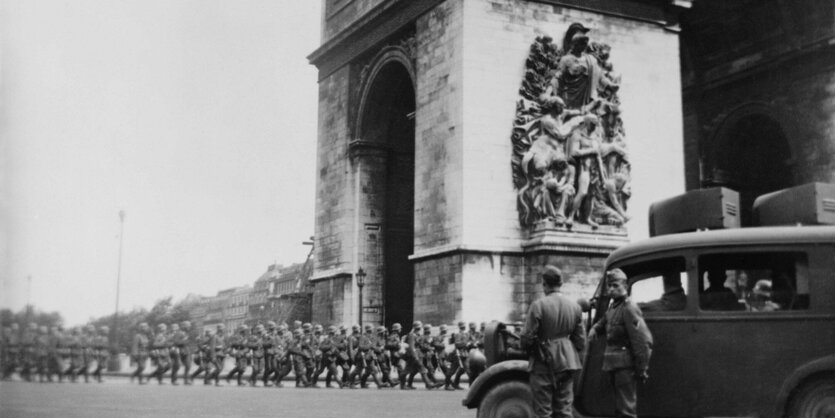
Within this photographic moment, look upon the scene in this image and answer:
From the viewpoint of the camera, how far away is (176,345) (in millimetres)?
16312

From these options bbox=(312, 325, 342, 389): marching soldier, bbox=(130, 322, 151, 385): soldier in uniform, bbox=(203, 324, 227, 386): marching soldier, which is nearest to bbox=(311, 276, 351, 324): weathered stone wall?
bbox=(312, 325, 342, 389): marching soldier

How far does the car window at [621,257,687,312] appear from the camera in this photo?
823cm

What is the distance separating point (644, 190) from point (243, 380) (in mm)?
10918

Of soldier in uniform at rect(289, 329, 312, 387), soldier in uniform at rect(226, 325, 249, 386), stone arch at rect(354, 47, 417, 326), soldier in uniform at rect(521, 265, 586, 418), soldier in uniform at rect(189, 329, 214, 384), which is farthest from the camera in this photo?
stone arch at rect(354, 47, 417, 326)

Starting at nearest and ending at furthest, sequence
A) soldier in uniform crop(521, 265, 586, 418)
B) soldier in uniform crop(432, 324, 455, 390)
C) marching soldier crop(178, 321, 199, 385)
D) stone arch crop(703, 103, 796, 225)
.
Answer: soldier in uniform crop(521, 265, 586, 418) < marching soldier crop(178, 321, 199, 385) < soldier in uniform crop(432, 324, 455, 390) < stone arch crop(703, 103, 796, 225)

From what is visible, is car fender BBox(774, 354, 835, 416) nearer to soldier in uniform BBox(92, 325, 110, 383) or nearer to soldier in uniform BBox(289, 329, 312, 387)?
soldier in uniform BBox(92, 325, 110, 383)

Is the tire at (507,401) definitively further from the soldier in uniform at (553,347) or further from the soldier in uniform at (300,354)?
the soldier in uniform at (300,354)

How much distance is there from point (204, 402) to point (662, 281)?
826 cm

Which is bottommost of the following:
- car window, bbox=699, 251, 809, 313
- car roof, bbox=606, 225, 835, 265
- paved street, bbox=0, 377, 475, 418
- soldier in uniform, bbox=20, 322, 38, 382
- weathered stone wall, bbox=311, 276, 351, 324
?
paved street, bbox=0, 377, 475, 418

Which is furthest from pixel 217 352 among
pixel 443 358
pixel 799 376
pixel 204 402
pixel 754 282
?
pixel 799 376

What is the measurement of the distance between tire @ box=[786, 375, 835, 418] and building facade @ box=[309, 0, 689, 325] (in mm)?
14097

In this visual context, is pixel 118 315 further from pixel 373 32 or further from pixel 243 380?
pixel 373 32

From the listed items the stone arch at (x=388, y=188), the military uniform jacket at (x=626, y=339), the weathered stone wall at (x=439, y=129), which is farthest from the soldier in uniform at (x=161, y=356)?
the stone arch at (x=388, y=188)

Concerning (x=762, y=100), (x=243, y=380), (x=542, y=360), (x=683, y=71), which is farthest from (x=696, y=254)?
(x=683, y=71)
